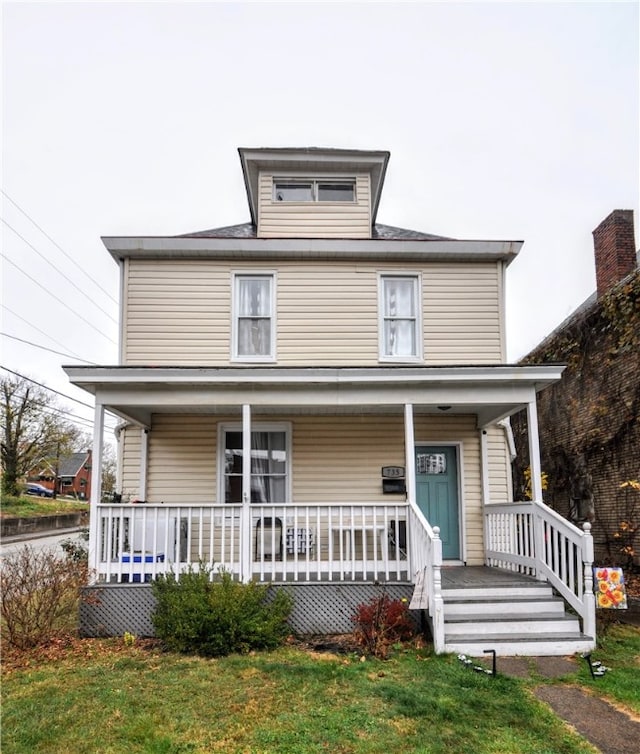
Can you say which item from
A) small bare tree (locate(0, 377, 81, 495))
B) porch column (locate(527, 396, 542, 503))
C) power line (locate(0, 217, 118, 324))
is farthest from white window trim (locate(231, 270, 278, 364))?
small bare tree (locate(0, 377, 81, 495))

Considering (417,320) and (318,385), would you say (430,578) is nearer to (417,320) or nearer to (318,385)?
(318,385)

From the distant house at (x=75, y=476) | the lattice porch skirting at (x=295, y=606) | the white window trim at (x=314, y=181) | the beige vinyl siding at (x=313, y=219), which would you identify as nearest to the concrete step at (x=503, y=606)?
the lattice porch skirting at (x=295, y=606)

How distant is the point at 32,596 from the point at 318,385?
4.44 m

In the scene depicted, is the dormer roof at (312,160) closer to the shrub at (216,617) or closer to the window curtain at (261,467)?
the window curtain at (261,467)

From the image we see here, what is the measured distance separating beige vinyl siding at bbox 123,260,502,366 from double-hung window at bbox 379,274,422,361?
0.14 meters

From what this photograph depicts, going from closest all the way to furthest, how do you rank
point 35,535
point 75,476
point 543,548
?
point 543,548
point 35,535
point 75,476

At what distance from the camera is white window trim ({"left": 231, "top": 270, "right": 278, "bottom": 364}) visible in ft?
32.3

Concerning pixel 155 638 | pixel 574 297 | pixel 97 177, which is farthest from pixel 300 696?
pixel 574 297

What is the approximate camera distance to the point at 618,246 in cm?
1270

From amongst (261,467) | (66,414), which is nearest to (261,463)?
(261,467)

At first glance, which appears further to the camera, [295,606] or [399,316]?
[399,316]

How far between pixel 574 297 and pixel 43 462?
29.1 m

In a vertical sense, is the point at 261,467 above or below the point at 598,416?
below

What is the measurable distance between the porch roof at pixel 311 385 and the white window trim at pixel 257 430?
1564 mm
